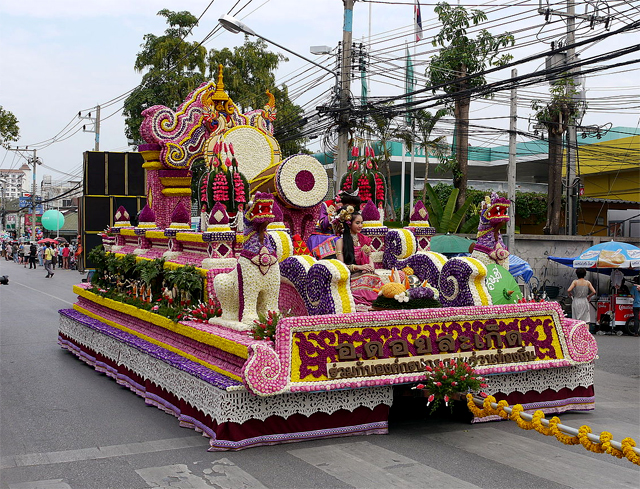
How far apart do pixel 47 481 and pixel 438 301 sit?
4375 mm

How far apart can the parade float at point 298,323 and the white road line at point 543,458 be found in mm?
665

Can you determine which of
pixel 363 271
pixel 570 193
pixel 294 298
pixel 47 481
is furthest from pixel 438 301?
pixel 570 193

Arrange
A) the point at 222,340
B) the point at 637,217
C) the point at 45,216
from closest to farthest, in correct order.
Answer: the point at 222,340, the point at 637,217, the point at 45,216

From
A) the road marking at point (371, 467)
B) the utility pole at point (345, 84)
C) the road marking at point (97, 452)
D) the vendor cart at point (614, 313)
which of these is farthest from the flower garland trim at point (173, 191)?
the vendor cart at point (614, 313)

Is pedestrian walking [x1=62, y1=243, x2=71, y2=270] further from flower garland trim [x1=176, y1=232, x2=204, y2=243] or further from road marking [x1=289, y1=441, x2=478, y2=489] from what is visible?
road marking [x1=289, y1=441, x2=478, y2=489]

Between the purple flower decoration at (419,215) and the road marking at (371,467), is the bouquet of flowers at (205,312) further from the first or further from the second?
the purple flower decoration at (419,215)

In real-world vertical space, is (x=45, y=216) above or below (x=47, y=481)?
above

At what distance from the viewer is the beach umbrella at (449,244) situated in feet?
66.3

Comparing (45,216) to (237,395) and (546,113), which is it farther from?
(237,395)

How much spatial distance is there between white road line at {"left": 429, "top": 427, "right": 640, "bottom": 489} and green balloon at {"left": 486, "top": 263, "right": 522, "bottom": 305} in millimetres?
1573

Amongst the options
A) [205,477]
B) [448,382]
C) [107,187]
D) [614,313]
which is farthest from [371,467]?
[107,187]

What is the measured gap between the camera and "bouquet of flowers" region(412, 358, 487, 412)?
7.10m

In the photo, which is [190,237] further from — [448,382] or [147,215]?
[448,382]

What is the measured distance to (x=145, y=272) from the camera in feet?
33.5
